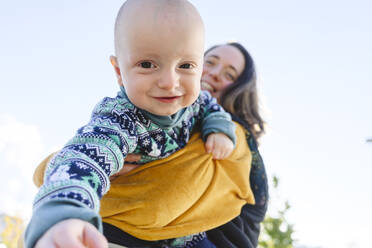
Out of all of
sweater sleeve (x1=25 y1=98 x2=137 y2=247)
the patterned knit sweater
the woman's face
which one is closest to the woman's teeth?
the woman's face

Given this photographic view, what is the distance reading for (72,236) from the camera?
0.66 metres

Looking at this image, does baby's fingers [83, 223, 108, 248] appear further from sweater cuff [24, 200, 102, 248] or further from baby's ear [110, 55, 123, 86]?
baby's ear [110, 55, 123, 86]

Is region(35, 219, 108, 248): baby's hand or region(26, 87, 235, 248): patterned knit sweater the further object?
region(26, 87, 235, 248): patterned knit sweater

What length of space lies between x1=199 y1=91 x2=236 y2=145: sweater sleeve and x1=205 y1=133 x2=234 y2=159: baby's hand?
24mm

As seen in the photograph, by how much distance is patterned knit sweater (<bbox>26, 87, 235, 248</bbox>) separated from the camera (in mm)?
812

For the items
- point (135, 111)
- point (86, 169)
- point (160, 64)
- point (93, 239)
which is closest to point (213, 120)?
point (135, 111)

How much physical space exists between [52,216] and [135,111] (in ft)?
2.23

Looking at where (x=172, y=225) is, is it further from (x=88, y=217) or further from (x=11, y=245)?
(x=11, y=245)

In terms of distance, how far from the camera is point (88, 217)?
0.72m

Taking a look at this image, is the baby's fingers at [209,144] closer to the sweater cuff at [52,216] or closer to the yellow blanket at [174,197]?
the yellow blanket at [174,197]

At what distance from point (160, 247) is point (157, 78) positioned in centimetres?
72

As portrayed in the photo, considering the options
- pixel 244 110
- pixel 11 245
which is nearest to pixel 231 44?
pixel 244 110

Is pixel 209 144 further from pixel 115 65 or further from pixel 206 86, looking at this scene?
pixel 206 86

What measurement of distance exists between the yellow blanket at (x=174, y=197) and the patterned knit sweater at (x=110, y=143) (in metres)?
0.06
